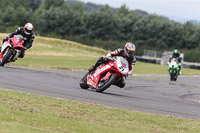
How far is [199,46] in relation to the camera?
313 ft

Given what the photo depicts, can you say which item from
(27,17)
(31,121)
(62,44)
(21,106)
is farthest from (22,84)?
(27,17)

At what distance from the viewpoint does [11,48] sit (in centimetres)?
1670

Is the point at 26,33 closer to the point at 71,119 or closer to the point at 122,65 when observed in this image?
the point at 122,65

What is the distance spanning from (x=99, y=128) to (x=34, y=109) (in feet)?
5.24

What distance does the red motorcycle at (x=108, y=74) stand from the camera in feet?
41.2

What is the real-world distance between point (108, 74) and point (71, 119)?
5.18 m

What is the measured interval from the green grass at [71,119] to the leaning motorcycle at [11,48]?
704 cm

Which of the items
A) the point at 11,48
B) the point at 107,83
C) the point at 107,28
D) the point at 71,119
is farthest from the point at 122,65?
the point at 107,28

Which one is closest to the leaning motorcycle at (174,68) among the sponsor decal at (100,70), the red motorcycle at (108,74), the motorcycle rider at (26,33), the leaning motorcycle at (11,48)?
the motorcycle rider at (26,33)

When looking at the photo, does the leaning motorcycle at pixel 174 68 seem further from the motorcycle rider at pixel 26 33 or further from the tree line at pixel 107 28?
the tree line at pixel 107 28

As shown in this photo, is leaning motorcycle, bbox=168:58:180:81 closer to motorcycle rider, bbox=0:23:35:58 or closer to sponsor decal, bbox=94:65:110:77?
motorcycle rider, bbox=0:23:35:58

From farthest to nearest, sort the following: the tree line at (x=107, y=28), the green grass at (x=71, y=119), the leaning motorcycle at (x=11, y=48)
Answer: the tree line at (x=107, y=28)
the leaning motorcycle at (x=11, y=48)
the green grass at (x=71, y=119)

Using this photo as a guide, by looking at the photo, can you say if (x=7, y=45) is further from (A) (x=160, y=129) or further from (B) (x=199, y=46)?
(B) (x=199, y=46)

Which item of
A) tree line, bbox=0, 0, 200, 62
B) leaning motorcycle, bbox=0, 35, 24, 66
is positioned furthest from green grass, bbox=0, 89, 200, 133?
tree line, bbox=0, 0, 200, 62
